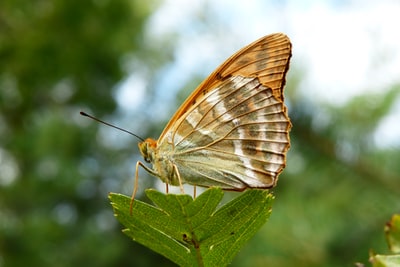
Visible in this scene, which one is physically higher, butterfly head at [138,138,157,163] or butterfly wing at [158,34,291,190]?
butterfly wing at [158,34,291,190]

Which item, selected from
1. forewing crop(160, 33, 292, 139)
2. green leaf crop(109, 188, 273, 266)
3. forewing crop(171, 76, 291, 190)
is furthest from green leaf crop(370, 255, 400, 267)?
forewing crop(160, 33, 292, 139)

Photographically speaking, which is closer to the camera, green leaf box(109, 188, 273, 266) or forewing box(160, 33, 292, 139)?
green leaf box(109, 188, 273, 266)

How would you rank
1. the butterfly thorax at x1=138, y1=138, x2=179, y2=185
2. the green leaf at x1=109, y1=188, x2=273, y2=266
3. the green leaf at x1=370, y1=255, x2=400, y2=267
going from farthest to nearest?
the butterfly thorax at x1=138, y1=138, x2=179, y2=185, the green leaf at x1=109, y1=188, x2=273, y2=266, the green leaf at x1=370, y1=255, x2=400, y2=267

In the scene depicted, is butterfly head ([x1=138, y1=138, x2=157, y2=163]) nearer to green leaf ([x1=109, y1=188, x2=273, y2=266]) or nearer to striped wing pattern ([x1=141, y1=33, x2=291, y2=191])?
striped wing pattern ([x1=141, y1=33, x2=291, y2=191])

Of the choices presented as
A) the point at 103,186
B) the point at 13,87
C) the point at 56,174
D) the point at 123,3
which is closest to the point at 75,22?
the point at 123,3

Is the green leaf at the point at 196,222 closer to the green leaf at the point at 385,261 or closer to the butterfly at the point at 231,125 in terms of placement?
the green leaf at the point at 385,261

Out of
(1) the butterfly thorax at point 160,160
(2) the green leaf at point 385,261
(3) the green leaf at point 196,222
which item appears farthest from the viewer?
(1) the butterfly thorax at point 160,160

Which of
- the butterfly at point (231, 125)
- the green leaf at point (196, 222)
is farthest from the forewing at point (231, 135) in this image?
the green leaf at point (196, 222)
